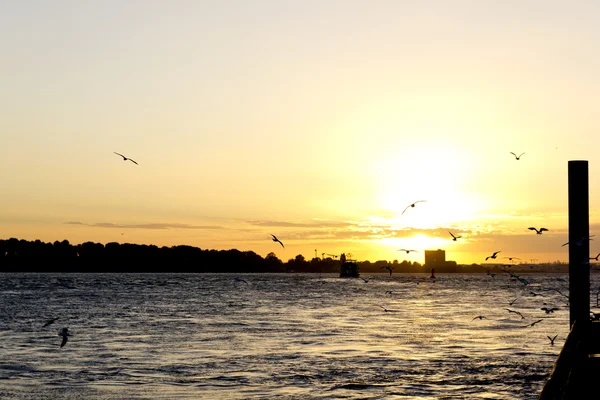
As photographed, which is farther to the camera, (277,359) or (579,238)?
(277,359)

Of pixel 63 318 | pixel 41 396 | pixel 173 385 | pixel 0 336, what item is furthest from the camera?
pixel 63 318

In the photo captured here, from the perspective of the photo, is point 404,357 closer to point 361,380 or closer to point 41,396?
point 361,380

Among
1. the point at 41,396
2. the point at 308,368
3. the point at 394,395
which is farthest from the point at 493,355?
the point at 41,396

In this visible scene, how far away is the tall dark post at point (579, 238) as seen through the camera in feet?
67.5

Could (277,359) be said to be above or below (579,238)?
below

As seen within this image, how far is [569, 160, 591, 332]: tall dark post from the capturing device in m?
20.6

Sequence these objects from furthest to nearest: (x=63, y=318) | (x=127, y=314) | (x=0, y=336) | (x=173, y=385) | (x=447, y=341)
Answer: (x=127, y=314) < (x=63, y=318) < (x=0, y=336) < (x=447, y=341) < (x=173, y=385)

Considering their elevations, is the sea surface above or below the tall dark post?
below

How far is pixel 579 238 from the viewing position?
67.6ft

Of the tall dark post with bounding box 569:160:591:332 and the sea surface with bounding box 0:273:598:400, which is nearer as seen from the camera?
the tall dark post with bounding box 569:160:591:332

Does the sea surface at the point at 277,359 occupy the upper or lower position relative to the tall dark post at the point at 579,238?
lower

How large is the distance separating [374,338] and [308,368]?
532 inches

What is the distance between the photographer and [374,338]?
147ft

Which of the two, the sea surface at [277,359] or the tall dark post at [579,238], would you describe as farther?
the sea surface at [277,359]
